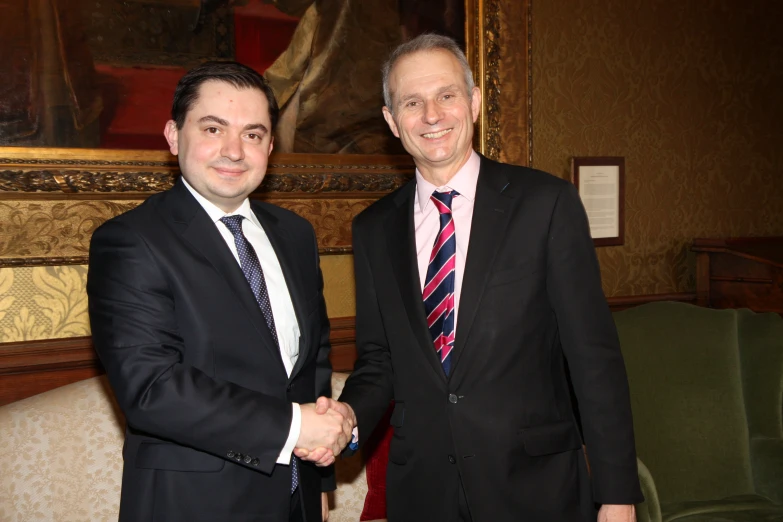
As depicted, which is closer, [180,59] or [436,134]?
[436,134]

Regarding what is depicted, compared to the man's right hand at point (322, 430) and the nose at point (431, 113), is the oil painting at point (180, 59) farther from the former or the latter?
the man's right hand at point (322, 430)

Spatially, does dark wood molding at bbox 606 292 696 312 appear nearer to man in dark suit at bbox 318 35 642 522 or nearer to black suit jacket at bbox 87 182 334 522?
man in dark suit at bbox 318 35 642 522

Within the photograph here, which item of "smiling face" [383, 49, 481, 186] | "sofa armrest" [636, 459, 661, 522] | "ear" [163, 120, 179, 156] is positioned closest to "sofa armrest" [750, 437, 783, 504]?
"sofa armrest" [636, 459, 661, 522]

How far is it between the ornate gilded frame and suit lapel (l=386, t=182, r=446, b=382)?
109 cm

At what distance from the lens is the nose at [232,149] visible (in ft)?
6.76

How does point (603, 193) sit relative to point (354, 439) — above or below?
above

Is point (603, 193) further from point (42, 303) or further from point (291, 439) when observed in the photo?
point (42, 303)

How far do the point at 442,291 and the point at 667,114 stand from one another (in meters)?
2.85

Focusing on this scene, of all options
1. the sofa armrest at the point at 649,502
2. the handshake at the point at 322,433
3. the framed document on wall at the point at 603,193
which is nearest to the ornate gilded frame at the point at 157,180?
the framed document on wall at the point at 603,193

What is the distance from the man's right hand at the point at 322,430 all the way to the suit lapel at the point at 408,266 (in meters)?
0.34

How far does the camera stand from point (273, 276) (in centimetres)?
223

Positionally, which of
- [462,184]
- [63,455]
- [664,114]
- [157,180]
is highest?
[664,114]

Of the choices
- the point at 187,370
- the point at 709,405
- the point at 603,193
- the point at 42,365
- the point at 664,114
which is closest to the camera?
the point at 187,370

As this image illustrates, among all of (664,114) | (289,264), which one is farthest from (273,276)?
(664,114)
